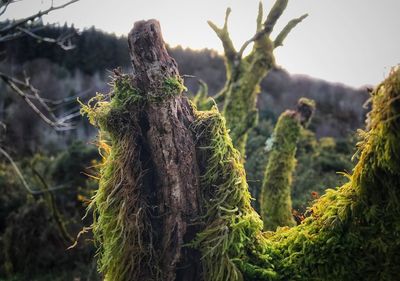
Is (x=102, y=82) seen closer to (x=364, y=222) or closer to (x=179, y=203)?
(x=179, y=203)

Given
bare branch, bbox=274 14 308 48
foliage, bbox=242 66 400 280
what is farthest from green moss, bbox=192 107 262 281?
bare branch, bbox=274 14 308 48

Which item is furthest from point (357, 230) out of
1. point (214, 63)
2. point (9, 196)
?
point (214, 63)

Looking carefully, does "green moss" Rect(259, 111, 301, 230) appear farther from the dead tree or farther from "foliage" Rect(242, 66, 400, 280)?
"foliage" Rect(242, 66, 400, 280)

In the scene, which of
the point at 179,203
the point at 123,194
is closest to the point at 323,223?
the point at 179,203

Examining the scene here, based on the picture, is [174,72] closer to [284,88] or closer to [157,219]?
[157,219]

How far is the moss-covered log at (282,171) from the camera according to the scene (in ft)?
19.6

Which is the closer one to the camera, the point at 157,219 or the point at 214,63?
the point at 157,219

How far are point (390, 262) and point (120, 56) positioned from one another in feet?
88.4

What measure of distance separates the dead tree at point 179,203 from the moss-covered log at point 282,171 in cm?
355

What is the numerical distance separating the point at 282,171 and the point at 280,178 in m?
0.13

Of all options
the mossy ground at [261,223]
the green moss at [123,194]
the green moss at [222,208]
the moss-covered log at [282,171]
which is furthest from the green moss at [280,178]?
the green moss at [123,194]

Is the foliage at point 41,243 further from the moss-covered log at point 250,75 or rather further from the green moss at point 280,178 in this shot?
the green moss at point 280,178

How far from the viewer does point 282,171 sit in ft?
20.1

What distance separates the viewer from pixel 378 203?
180 cm
